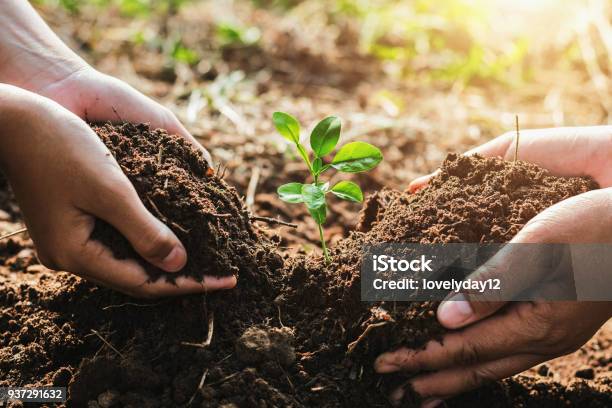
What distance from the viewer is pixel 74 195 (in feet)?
4.84

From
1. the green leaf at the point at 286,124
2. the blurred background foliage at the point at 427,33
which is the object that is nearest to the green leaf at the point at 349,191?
the green leaf at the point at 286,124

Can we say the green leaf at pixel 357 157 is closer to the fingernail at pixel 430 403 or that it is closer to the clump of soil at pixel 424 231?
the clump of soil at pixel 424 231

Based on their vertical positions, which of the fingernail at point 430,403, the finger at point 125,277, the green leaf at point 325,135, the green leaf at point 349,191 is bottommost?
the fingernail at point 430,403

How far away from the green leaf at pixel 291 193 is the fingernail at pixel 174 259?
0.30m

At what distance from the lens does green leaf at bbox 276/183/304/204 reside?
5.32 feet

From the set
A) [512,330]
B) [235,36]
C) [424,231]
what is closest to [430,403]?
[512,330]

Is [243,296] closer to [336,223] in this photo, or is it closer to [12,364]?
[12,364]

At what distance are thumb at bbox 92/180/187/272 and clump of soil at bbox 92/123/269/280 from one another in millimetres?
51

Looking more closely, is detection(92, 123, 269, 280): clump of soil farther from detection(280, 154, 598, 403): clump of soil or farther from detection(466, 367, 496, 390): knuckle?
detection(466, 367, 496, 390): knuckle

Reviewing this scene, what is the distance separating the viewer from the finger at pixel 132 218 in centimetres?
145

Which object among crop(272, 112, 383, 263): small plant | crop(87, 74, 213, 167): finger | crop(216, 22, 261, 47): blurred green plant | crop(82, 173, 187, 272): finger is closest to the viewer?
crop(82, 173, 187, 272): finger

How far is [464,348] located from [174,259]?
2.58 feet

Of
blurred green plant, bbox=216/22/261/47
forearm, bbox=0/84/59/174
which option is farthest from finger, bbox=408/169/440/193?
→ blurred green plant, bbox=216/22/261/47

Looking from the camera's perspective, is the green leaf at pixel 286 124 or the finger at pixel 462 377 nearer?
the finger at pixel 462 377
